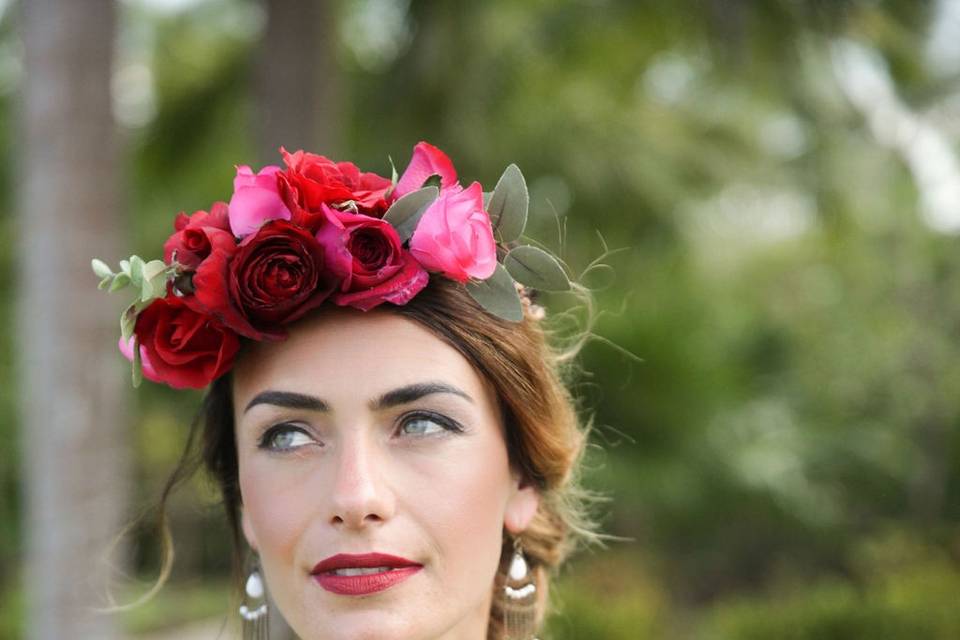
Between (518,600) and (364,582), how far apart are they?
52 centimetres

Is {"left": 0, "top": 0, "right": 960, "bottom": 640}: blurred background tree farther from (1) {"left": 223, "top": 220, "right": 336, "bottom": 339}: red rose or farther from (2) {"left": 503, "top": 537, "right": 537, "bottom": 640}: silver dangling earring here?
(1) {"left": 223, "top": 220, "right": 336, "bottom": 339}: red rose

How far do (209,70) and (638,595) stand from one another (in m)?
4.63

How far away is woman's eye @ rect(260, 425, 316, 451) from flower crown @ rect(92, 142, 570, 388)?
0.49 feet

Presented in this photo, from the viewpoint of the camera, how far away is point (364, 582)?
1857 millimetres

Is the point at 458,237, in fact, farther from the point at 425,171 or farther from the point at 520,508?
the point at 520,508

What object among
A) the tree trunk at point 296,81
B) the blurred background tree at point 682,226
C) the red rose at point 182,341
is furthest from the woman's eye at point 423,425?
the tree trunk at point 296,81

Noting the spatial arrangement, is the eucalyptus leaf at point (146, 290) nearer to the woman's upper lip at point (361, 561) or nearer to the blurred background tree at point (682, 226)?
the woman's upper lip at point (361, 561)

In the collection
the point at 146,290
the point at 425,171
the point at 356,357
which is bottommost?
the point at 356,357

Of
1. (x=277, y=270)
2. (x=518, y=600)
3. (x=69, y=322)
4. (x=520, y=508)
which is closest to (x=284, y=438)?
(x=277, y=270)

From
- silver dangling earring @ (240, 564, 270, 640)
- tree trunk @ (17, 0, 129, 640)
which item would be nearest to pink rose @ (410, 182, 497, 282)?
silver dangling earring @ (240, 564, 270, 640)

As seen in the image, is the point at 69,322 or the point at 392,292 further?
the point at 69,322

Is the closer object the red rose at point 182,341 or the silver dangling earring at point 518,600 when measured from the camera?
the red rose at point 182,341

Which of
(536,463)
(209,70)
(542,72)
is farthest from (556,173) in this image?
(536,463)

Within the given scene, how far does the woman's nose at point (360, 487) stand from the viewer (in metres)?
1.82
